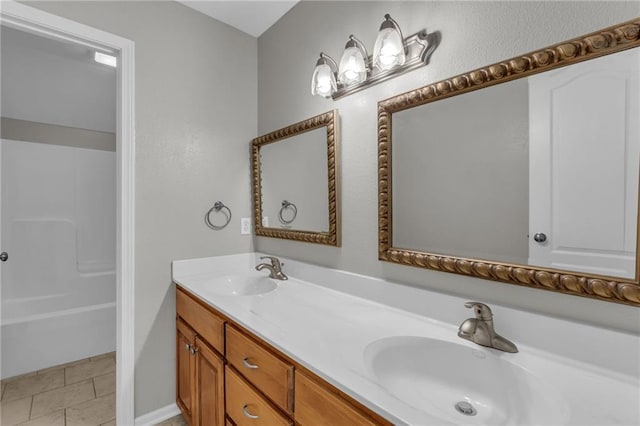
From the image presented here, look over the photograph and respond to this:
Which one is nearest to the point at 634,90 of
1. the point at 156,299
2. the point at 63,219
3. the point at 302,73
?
the point at 302,73

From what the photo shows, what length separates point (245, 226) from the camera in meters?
2.09

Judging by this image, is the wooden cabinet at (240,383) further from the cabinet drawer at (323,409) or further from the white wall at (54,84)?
the white wall at (54,84)

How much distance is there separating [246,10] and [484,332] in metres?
2.11

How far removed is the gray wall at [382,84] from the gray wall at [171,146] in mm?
274

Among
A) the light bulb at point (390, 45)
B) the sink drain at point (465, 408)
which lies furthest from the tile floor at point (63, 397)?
the light bulb at point (390, 45)

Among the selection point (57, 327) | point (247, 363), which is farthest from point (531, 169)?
point (57, 327)

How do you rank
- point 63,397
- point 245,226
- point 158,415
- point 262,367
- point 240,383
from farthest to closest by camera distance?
point 245,226, point 63,397, point 158,415, point 240,383, point 262,367

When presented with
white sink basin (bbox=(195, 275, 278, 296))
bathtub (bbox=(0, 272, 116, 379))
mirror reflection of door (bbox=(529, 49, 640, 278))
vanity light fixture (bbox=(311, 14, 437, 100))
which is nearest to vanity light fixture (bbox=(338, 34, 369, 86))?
vanity light fixture (bbox=(311, 14, 437, 100))

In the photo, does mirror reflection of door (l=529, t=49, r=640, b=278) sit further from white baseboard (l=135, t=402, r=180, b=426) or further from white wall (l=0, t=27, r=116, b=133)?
white wall (l=0, t=27, r=116, b=133)

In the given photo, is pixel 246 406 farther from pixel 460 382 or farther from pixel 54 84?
pixel 54 84

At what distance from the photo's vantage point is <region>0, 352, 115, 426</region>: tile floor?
176 cm

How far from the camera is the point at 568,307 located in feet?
2.74

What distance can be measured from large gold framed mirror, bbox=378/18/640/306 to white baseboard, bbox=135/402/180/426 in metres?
1.62

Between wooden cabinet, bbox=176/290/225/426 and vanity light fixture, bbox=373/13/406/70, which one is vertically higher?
vanity light fixture, bbox=373/13/406/70
